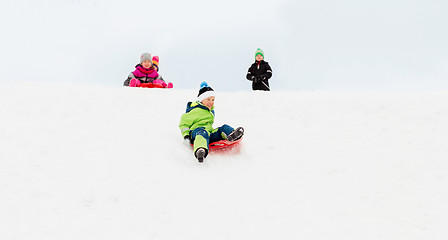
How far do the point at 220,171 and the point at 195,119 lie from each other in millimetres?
942

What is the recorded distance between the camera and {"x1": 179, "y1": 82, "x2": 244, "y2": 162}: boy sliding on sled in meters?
5.23

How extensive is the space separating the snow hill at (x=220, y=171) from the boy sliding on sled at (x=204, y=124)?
27cm

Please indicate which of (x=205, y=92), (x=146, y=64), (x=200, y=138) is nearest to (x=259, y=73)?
(x=146, y=64)

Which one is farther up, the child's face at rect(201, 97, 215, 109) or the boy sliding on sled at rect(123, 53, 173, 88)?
the boy sliding on sled at rect(123, 53, 173, 88)

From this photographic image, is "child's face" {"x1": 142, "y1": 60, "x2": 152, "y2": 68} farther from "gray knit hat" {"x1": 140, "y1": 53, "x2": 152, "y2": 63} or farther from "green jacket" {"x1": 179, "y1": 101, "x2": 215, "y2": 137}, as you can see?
"green jacket" {"x1": 179, "y1": 101, "x2": 215, "y2": 137}

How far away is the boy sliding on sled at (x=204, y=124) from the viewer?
523cm

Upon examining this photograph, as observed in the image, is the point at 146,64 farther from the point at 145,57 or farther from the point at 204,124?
the point at 204,124

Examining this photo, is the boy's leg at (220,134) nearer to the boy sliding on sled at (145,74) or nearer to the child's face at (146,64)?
the boy sliding on sled at (145,74)

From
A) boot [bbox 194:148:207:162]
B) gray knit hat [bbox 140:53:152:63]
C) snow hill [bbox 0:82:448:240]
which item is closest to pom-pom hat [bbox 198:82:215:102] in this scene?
snow hill [bbox 0:82:448:240]

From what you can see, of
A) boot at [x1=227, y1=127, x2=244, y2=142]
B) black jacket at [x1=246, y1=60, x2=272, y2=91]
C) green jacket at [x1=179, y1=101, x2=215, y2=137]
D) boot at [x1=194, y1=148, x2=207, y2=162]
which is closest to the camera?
boot at [x1=194, y1=148, x2=207, y2=162]

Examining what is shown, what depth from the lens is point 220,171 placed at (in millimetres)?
4961

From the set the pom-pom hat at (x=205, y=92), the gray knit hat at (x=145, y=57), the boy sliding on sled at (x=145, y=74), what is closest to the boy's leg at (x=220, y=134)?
the pom-pom hat at (x=205, y=92)

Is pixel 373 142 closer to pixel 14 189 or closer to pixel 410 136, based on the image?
pixel 410 136

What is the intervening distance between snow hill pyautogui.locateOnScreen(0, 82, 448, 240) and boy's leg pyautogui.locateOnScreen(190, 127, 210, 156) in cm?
26
